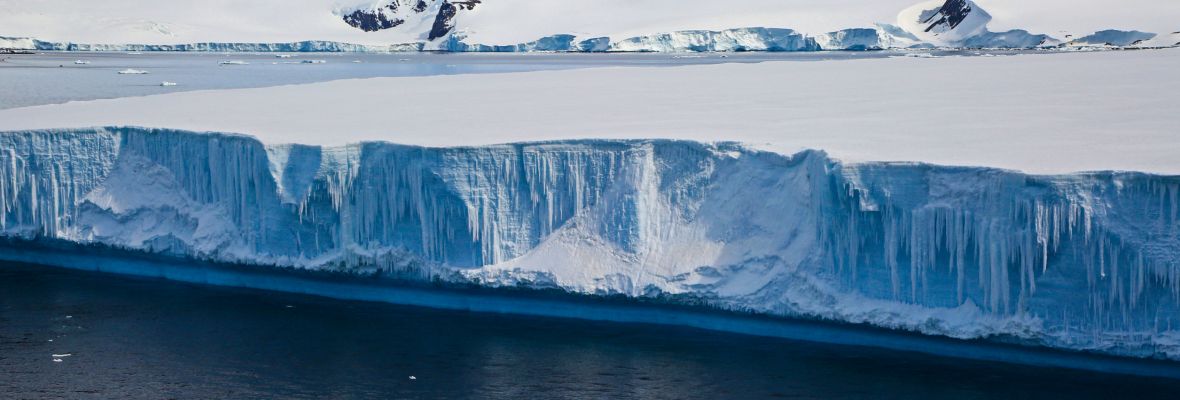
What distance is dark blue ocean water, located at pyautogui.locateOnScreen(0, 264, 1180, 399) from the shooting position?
793 cm

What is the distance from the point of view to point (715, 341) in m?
9.05

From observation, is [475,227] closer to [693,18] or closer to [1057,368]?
[1057,368]

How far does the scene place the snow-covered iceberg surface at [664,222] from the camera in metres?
7.68

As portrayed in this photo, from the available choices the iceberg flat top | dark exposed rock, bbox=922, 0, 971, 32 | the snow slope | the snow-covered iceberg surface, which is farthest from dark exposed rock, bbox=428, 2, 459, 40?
the snow-covered iceberg surface

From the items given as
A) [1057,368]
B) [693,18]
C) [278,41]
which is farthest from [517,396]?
[278,41]

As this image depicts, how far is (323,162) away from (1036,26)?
41.9 meters

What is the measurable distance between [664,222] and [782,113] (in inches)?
94.1

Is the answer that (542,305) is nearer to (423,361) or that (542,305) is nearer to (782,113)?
(423,361)

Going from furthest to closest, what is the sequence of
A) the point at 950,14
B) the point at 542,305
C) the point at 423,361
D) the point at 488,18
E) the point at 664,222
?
the point at 488,18 < the point at 950,14 < the point at 542,305 < the point at 664,222 < the point at 423,361

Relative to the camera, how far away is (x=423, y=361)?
870cm

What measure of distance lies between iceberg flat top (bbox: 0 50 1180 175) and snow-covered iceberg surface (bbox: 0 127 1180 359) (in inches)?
8.3

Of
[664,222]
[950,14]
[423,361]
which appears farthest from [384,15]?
[423,361]

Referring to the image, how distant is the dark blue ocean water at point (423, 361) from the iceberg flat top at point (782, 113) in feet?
4.52

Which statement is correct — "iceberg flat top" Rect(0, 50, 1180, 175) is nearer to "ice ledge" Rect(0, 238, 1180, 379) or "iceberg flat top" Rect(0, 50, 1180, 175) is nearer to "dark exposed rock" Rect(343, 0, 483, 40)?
"ice ledge" Rect(0, 238, 1180, 379)
